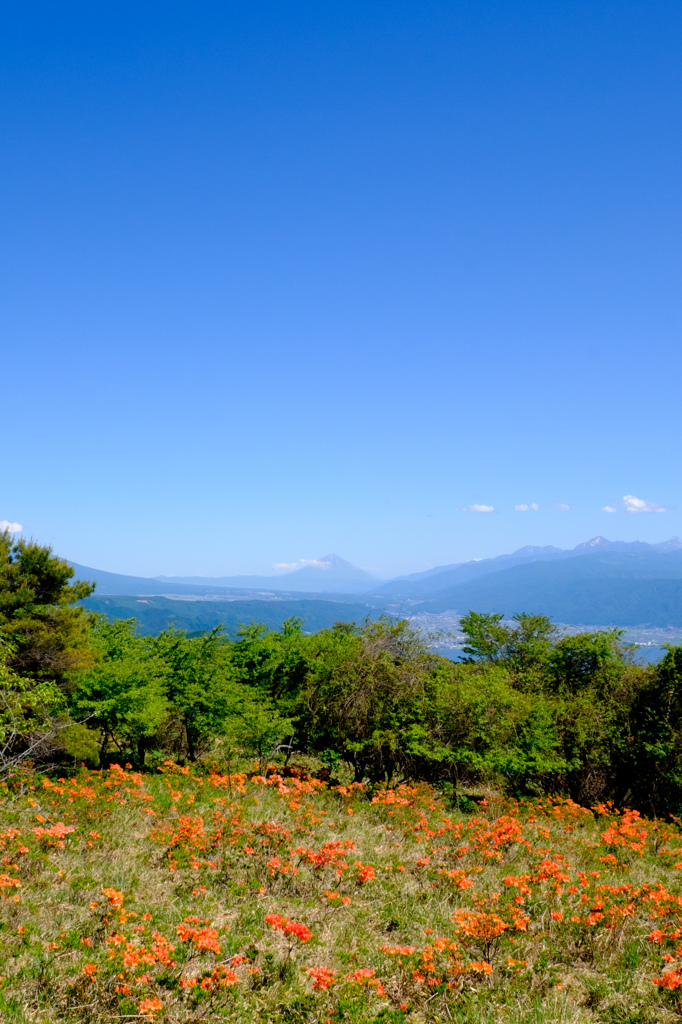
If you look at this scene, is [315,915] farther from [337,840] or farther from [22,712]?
[22,712]

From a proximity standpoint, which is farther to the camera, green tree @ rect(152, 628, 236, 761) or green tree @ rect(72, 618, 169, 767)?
green tree @ rect(152, 628, 236, 761)

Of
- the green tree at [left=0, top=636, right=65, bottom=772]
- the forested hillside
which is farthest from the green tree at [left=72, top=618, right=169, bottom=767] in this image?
the green tree at [left=0, top=636, right=65, bottom=772]

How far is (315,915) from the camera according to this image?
8.40m

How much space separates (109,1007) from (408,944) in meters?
4.12

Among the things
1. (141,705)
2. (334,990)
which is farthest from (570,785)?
(334,990)

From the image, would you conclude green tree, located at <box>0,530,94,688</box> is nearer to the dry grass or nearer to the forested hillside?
the forested hillside

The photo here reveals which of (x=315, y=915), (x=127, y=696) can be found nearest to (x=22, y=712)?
(x=127, y=696)

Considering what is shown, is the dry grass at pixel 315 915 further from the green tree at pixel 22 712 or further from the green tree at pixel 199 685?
the green tree at pixel 199 685

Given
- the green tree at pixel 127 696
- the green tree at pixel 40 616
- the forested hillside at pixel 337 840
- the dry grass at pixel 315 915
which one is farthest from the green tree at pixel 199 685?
the dry grass at pixel 315 915

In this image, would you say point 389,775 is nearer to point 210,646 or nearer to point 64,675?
point 210,646

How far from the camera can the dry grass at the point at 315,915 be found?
6.20 m

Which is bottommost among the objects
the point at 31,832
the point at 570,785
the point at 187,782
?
the point at 570,785

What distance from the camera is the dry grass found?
20.4 ft

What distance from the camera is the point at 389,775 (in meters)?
22.3
